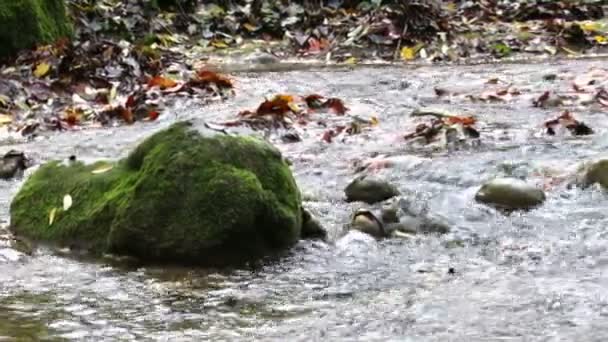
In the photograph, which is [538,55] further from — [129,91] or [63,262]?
[63,262]

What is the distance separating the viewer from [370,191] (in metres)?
4.53

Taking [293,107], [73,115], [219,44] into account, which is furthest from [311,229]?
[219,44]

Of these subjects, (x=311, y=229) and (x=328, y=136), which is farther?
(x=328, y=136)

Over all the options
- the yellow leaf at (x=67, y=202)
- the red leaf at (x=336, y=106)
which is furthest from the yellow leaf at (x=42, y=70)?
the yellow leaf at (x=67, y=202)

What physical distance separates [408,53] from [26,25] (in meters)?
4.14

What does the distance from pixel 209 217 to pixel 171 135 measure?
0.53 m

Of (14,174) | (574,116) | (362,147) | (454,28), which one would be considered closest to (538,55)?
(454,28)

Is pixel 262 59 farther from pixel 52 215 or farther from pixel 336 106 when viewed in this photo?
pixel 52 215

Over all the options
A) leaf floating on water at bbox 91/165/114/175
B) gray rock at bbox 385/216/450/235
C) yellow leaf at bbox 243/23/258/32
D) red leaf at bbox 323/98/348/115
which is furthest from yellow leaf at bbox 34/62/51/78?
gray rock at bbox 385/216/450/235

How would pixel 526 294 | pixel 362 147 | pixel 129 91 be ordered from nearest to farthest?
pixel 526 294 < pixel 362 147 < pixel 129 91

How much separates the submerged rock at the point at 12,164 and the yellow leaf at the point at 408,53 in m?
5.72

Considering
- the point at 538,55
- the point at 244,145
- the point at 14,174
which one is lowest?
the point at 538,55

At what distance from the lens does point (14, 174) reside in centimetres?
532

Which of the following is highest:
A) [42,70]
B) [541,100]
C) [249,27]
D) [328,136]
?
[42,70]
